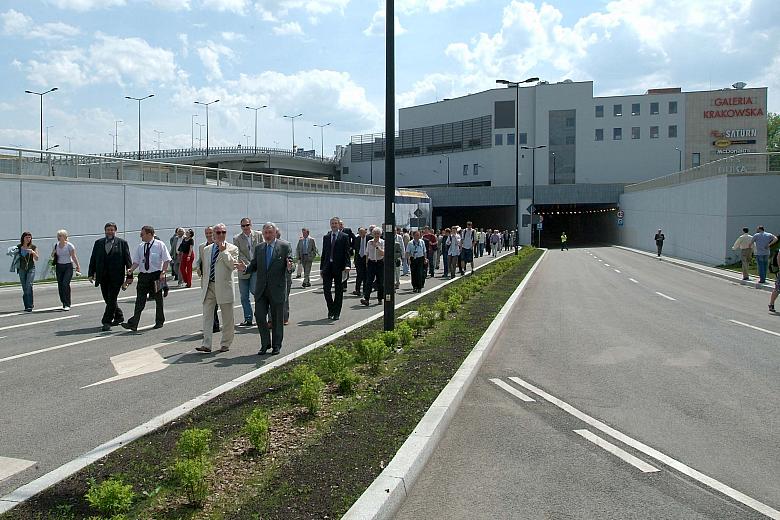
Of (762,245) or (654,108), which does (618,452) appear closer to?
(762,245)

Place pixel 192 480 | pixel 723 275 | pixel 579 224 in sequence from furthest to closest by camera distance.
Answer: pixel 579 224 → pixel 723 275 → pixel 192 480

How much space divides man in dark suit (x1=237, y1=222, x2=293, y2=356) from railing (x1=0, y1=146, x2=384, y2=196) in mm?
15610

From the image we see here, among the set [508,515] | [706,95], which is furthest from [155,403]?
[706,95]

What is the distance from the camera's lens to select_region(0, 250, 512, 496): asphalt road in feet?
21.2

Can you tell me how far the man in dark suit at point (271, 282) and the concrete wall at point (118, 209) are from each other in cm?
1543

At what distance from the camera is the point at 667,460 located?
588 cm

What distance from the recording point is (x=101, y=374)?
9250mm

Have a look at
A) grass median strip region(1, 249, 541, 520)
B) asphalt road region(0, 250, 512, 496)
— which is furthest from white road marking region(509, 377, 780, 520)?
asphalt road region(0, 250, 512, 496)

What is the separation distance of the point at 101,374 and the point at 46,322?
5.62m

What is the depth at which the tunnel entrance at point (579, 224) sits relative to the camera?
78.8m

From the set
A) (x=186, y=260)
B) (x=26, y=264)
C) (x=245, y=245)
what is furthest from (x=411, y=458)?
(x=186, y=260)

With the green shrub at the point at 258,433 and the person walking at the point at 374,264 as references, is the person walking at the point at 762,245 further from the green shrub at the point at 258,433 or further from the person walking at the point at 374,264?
the green shrub at the point at 258,433

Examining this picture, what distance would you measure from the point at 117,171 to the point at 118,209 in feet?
5.19

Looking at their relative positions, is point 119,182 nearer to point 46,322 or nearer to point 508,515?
point 46,322
